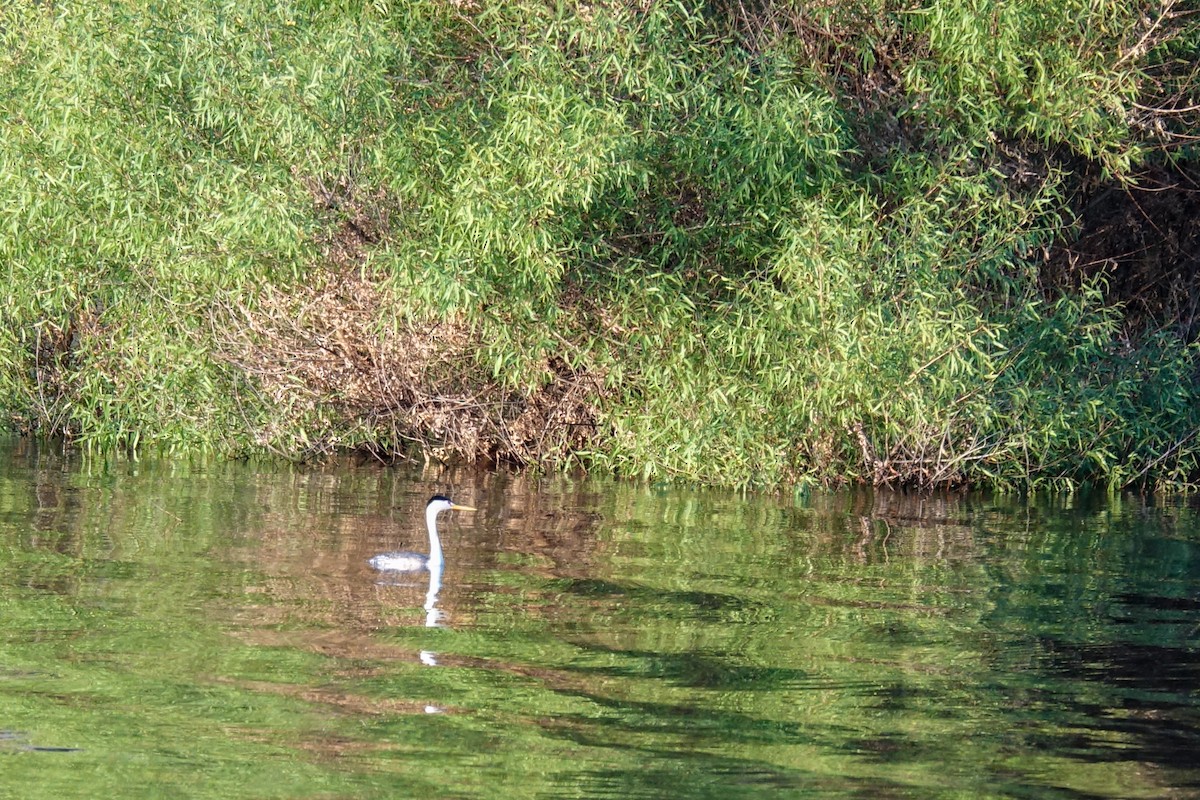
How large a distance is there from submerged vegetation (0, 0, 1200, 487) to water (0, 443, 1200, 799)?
2119 millimetres

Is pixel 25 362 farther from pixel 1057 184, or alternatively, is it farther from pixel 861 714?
pixel 861 714

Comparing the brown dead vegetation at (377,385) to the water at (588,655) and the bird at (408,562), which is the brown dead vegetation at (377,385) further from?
the bird at (408,562)

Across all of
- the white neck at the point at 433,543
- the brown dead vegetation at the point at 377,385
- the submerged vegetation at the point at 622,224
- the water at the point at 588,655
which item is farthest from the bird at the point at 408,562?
the brown dead vegetation at the point at 377,385

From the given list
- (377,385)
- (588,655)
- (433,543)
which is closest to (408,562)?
(433,543)

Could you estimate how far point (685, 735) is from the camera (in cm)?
809

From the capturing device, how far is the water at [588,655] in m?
7.53

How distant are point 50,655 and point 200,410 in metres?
10.2

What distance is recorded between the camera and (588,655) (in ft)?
31.8

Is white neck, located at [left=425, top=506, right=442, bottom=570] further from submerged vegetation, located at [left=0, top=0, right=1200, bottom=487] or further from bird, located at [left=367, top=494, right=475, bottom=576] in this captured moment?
submerged vegetation, located at [left=0, top=0, right=1200, bottom=487]

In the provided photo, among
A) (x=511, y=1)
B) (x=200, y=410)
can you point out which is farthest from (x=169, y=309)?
(x=511, y=1)

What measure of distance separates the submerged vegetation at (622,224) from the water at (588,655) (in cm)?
212

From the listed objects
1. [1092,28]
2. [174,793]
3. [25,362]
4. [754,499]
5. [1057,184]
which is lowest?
[174,793]

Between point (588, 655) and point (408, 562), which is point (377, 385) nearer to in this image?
point (408, 562)

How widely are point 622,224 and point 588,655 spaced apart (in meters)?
8.37
